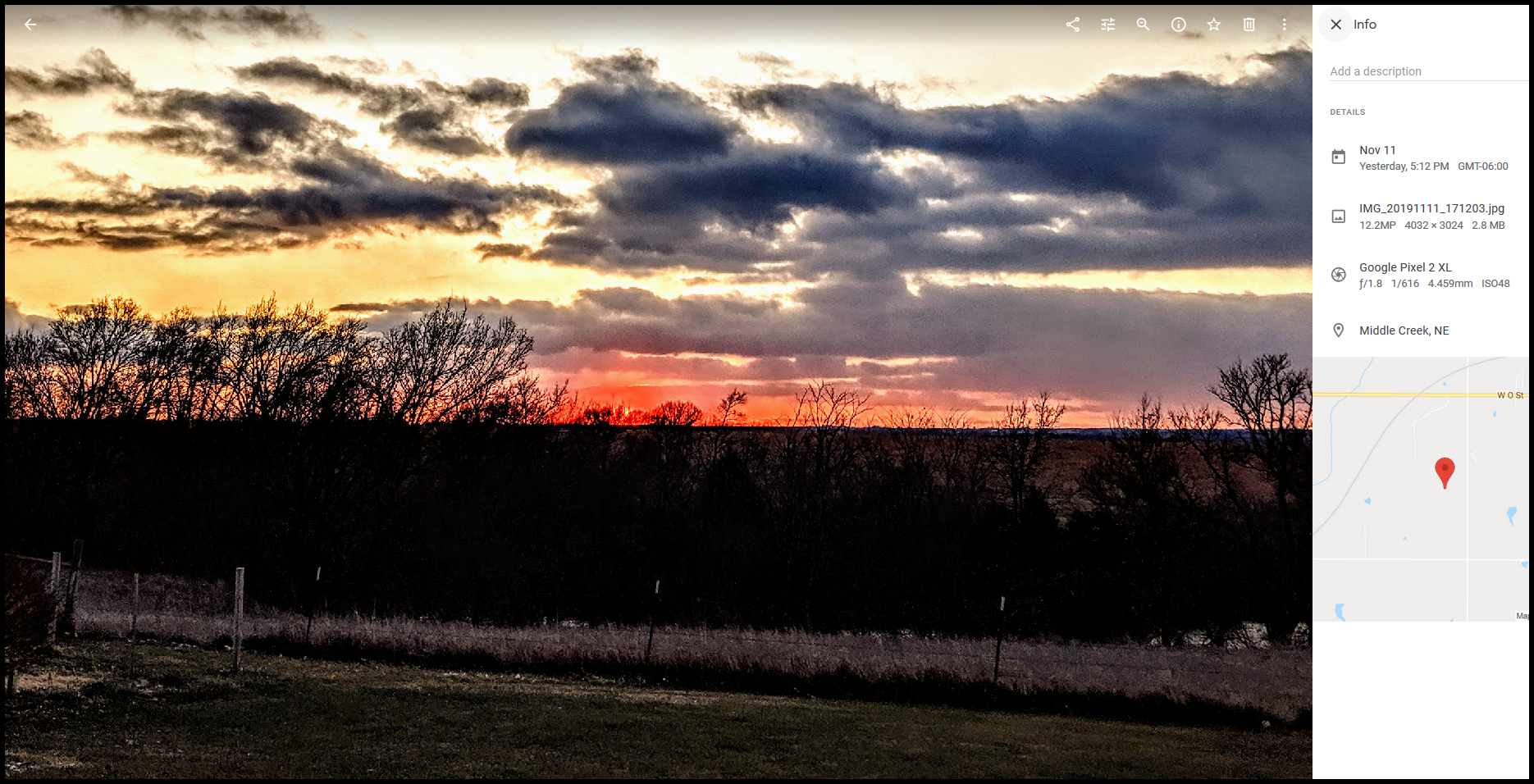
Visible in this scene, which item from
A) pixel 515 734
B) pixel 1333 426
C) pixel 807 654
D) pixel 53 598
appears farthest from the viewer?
pixel 807 654

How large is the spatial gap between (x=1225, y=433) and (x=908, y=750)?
76.1 feet

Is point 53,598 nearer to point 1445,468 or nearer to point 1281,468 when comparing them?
point 1445,468

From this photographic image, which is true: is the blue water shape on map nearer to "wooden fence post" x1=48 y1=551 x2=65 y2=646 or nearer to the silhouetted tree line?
"wooden fence post" x1=48 y1=551 x2=65 y2=646

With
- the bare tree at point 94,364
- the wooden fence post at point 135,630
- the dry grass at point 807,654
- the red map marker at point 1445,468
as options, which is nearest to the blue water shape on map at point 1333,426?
the red map marker at point 1445,468

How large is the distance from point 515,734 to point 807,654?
698cm

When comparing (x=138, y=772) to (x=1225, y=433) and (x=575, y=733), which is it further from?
(x=1225, y=433)

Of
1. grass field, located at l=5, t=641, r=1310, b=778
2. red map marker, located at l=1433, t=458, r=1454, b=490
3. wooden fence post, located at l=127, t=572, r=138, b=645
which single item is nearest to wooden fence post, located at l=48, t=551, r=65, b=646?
grass field, located at l=5, t=641, r=1310, b=778

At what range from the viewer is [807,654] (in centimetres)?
1700

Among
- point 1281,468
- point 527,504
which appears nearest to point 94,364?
point 527,504

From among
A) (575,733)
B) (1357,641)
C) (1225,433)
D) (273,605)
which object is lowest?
(273,605)

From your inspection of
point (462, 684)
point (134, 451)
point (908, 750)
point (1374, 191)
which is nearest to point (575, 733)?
point (908, 750)

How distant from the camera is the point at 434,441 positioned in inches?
1494

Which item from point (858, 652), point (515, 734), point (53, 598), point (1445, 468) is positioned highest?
point (1445, 468)

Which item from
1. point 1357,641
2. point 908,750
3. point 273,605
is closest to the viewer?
point 1357,641
